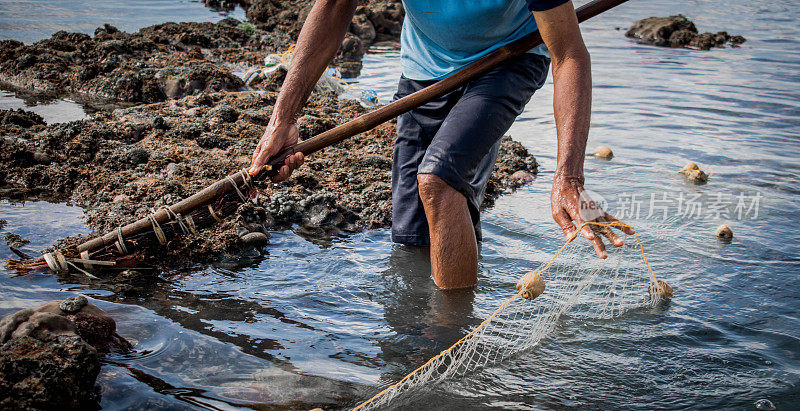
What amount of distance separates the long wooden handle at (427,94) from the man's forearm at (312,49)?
0.19m

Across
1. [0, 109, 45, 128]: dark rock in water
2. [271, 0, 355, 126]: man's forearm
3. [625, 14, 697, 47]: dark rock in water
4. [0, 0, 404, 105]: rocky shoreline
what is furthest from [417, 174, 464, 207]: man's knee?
[625, 14, 697, 47]: dark rock in water

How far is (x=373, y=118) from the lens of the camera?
3414mm

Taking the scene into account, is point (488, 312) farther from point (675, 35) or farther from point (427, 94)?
point (675, 35)

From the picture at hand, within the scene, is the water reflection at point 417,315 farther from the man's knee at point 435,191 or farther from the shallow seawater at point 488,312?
the man's knee at point 435,191

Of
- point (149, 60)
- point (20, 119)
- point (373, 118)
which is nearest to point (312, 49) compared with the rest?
point (373, 118)

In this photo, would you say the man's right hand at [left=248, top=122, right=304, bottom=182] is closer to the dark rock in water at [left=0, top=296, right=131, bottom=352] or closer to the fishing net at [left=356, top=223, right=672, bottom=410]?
the dark rock in water at [left=0, top=296, right=131, bottom=352]

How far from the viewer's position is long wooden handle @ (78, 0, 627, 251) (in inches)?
123

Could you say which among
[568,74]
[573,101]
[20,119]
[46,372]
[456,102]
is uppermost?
[568,74]

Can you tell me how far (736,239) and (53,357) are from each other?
420cm

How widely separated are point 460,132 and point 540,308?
44.1 inches

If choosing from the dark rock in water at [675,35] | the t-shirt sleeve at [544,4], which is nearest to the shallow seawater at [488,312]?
the t-shirt sleeve at [544,4]

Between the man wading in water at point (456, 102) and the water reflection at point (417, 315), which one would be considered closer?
the man wading in water at point (456, 102)

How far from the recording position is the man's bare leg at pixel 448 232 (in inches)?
119

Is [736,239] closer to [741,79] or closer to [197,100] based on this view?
[197,100]
